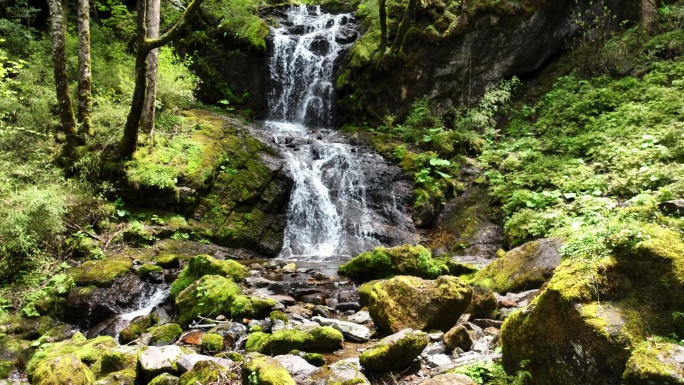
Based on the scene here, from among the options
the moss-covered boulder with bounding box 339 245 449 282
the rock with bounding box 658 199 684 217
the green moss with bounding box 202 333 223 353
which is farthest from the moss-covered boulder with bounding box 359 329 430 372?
the moss-covered boulder with bounding box 339 245 449 282

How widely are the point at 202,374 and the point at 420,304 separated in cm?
281

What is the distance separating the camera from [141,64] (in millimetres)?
9953

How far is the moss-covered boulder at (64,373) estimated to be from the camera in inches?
183

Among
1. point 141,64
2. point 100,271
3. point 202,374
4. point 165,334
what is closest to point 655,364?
point 202,374

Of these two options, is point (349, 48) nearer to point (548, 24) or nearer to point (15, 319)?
point (548, 24)

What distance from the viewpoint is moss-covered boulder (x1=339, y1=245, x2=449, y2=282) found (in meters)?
8.43

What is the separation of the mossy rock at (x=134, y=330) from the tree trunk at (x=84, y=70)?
6523 millimetres

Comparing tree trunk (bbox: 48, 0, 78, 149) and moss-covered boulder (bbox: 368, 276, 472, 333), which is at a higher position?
tree trunk (bbox: 48, 0, 78, 149)

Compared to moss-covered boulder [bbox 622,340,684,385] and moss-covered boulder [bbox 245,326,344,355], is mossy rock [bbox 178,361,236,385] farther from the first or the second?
moss-covered boulder [bbox 622,340,684,385]

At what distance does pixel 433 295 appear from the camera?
568cm

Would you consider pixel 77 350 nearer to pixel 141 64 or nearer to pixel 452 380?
pixel 452 380

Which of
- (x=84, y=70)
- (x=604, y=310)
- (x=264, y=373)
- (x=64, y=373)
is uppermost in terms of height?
(x=84, y=70)

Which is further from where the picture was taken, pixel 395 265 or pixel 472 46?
pixel 472 46

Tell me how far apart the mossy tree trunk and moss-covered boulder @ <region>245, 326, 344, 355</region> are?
692cm
